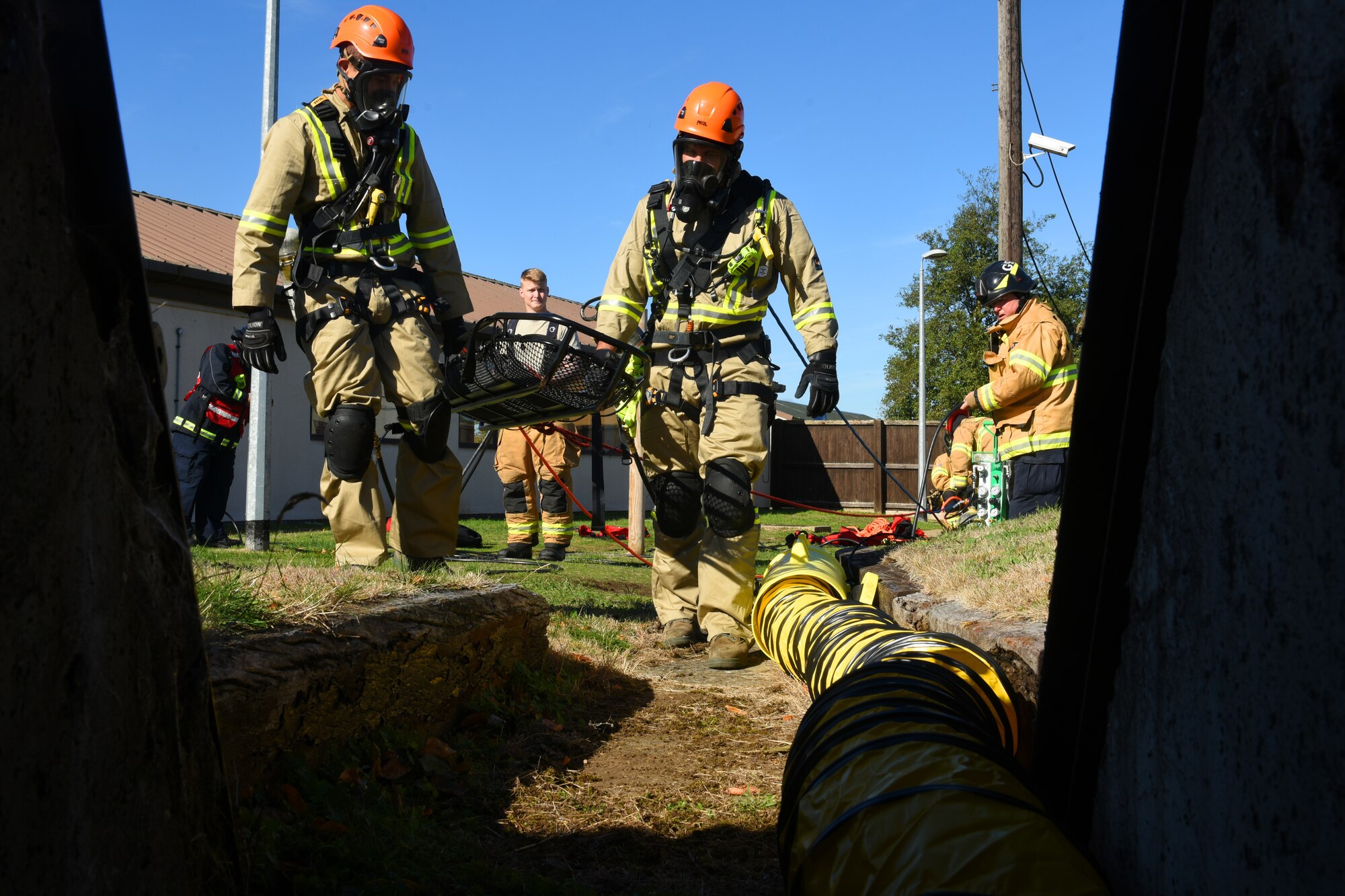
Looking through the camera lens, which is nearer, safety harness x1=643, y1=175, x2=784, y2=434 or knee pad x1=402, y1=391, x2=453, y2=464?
knee pad x1=402, y1=391, x2=453, y2=464

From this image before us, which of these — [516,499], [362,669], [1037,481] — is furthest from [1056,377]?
[362,669]


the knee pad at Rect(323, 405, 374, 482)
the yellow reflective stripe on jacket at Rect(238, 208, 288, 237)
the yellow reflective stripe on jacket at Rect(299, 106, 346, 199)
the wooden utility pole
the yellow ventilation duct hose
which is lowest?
the yellow ventilation duct hose

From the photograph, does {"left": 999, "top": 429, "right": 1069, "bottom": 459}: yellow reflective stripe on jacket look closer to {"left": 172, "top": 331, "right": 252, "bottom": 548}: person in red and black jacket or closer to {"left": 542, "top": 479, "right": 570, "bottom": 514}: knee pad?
{"left": 542, "top": 479, "right": 570, "bottom": 514}: knee pad

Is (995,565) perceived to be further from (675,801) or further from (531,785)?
(531,785)

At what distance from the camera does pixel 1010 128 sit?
38.9 feet

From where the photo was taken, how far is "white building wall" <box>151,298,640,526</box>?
511 inches

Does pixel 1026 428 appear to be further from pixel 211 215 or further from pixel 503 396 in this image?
pixel 211 215

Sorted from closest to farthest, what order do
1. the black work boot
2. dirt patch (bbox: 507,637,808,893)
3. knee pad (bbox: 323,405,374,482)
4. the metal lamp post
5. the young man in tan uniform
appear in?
dirt patch (bbox: 507,637,808,893)
knee pad (bbox: 323,405,374,482)
the black work boot
the young man in tan uniform
the metal lamp post

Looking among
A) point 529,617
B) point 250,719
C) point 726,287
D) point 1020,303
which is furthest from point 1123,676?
point 1020,303

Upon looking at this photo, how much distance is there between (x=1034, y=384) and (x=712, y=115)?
379 centimetres

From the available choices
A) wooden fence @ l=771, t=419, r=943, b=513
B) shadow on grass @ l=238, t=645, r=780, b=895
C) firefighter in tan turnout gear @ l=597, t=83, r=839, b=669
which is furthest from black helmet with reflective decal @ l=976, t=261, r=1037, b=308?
wooden fence @ l=771, t=419, r=943, b=513

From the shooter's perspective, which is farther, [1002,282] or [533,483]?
[533,483]

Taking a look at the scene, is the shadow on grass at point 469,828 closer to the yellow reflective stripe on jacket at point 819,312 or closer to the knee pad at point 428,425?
the knee pad at point 428,425

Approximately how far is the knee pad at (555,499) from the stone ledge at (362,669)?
5.30 meters
